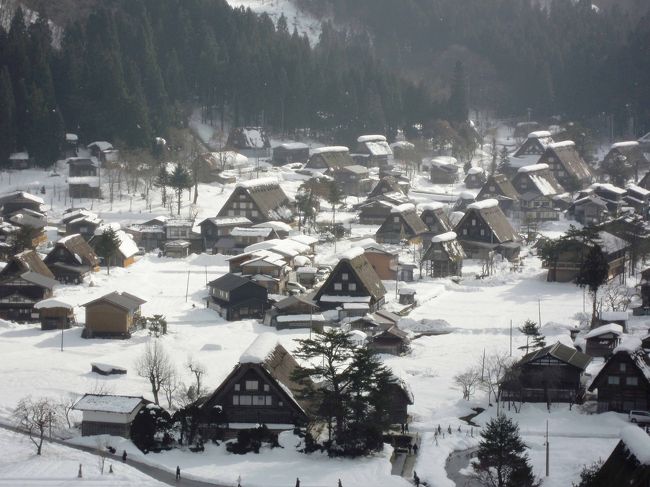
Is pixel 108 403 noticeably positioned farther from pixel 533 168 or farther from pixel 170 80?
pixel 170 80

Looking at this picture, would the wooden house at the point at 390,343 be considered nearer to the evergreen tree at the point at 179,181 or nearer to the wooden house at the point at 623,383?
the wooden house at the point at 623,383

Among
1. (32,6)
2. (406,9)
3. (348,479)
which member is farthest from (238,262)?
(406,9)

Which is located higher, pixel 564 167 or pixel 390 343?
pixel 564 167

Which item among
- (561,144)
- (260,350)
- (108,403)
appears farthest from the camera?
(561,144)

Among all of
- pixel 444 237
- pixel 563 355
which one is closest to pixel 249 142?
pixel 444 237

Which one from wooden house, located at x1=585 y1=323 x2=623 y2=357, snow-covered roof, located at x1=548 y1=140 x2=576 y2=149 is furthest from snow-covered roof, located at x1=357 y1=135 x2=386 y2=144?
wooden house, located at x1=585 y1=323 x2=623 y2=357

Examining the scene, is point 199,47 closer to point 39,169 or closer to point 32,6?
point 32,6
